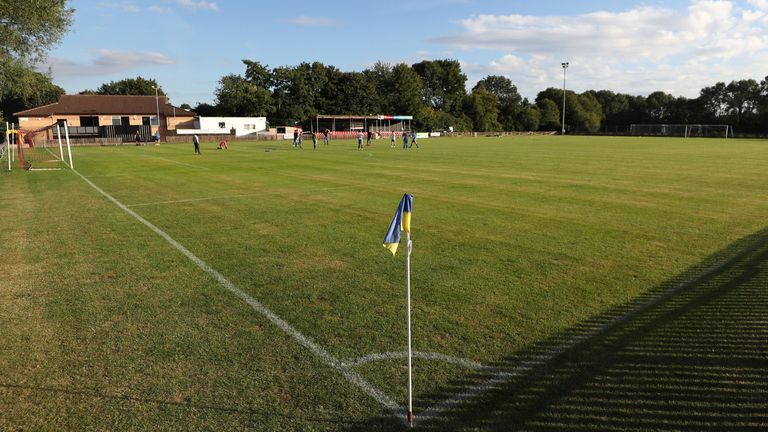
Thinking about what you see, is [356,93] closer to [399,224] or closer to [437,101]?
[437,101]

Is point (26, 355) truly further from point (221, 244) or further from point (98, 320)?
point (221, 244)

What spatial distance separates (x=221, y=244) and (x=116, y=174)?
59.3ft

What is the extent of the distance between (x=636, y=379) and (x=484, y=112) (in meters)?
131

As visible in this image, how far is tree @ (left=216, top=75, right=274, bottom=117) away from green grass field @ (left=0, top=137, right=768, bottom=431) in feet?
277

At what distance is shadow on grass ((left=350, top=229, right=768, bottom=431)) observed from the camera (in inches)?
158

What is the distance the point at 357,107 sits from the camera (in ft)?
355

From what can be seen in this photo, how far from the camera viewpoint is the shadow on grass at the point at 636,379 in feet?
13.2

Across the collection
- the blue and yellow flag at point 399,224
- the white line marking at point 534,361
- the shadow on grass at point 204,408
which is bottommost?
the white line marking at point 534,361

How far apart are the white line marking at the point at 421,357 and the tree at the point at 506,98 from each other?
5312 inches

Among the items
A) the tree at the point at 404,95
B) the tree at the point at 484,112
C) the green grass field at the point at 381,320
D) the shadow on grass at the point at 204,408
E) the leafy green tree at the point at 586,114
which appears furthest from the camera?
the leafy green tree at the point at 586,114

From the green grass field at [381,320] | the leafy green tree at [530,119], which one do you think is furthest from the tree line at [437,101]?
the green grass field at [381,320]

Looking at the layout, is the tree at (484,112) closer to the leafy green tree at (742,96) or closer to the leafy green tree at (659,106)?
the leafy green tree at (659,106)

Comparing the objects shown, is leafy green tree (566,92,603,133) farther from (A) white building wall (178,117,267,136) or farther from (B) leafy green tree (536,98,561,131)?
(A) white building wall (178,117,267,136)

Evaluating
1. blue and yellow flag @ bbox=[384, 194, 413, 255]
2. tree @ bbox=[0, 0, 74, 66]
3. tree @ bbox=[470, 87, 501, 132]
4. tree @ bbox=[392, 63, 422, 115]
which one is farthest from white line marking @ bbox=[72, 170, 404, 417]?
tree @ bbox=[470, 87, 501, 132]
